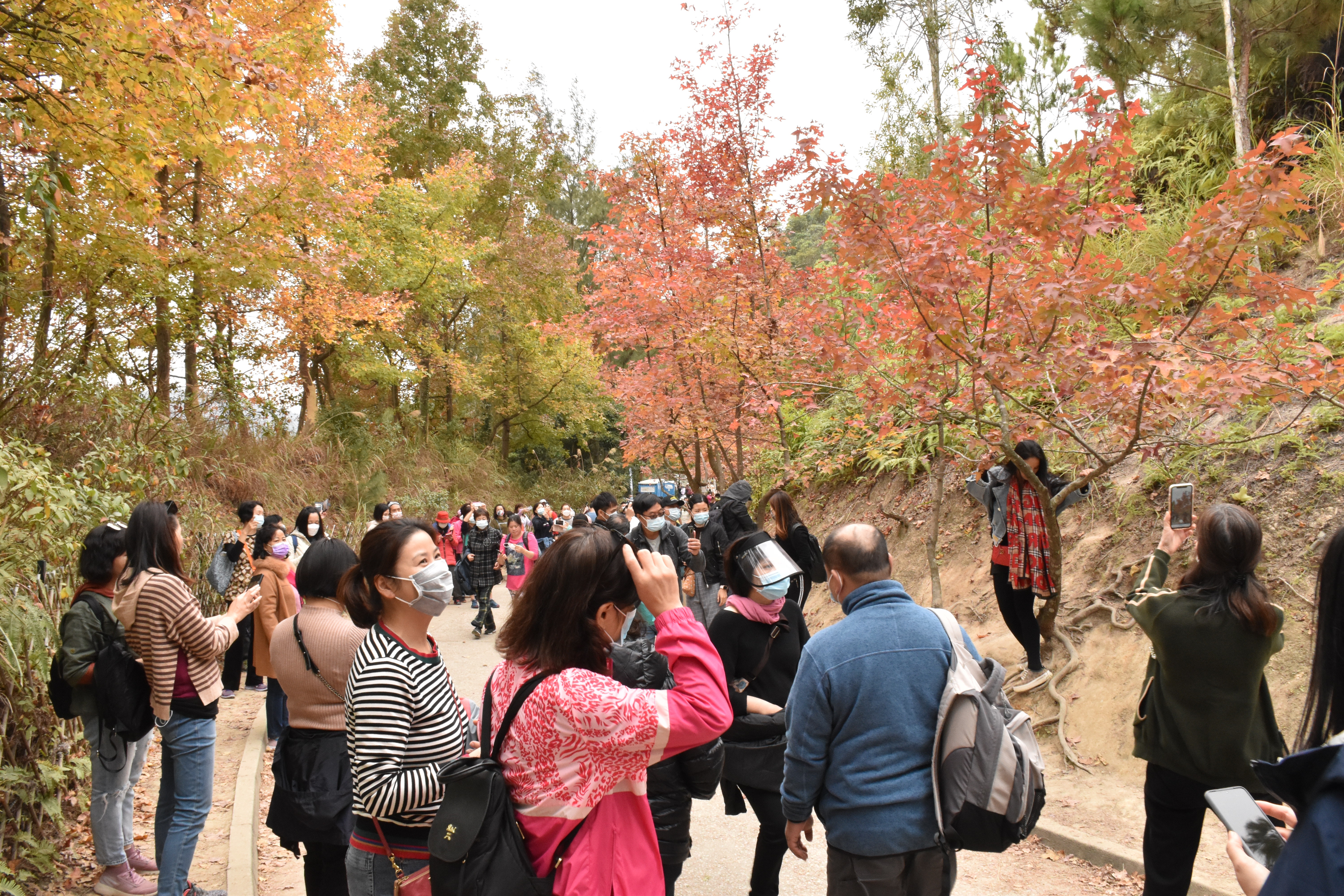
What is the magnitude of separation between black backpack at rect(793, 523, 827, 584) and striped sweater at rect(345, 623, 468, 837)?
12.6 ft

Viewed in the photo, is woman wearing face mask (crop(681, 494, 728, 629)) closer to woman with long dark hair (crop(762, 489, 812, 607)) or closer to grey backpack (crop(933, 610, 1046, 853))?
woman with long dark hair (crop(762, 489, 812, 607))

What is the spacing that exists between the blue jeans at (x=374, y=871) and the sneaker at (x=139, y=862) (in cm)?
265

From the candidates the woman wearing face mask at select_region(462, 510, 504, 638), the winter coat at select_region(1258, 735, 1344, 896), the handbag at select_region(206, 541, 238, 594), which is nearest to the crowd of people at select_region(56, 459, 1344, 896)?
the winter coat at select_region(1258, 735, 1344, 896)

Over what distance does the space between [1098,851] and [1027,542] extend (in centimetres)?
233

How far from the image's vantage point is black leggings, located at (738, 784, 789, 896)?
3566 mm

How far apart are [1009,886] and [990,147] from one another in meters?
4.57

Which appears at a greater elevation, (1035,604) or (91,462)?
(91,462)

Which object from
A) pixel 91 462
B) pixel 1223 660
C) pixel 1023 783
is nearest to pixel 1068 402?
Result: pixel 1223 660

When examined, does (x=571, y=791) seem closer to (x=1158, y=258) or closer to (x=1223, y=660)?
(x=1223, y=660)

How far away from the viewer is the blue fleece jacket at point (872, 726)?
2547 millimetres

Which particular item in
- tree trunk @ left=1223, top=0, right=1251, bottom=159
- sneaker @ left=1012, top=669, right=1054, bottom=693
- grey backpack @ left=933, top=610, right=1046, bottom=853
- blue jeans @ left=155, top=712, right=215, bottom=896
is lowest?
sneaker @ left=1012, top=669, right=1054, bottom=693

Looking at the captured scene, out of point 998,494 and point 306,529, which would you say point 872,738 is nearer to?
point 998,494

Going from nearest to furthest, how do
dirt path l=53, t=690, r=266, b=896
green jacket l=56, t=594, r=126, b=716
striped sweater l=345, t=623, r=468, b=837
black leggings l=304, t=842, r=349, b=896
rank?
striped sweater l=345, t=623, r=468, b=837, black leggings l=304, t=842, r=349, b=896, green jacket l=56, t=594, r=126, b=716, dirt path l=53, t=690, r=266, b=896

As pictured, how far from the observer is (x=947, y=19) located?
11.9 metres
